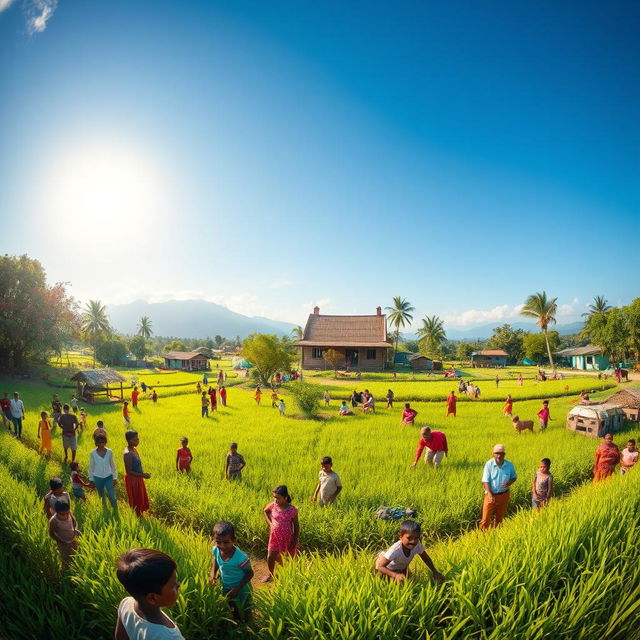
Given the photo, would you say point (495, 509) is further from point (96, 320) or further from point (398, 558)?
point (96, 320)

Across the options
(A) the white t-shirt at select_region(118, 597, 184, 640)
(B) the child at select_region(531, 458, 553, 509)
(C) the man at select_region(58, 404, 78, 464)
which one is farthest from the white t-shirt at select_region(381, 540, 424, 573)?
(C) the man at select_region(58, 404, 78, 464)

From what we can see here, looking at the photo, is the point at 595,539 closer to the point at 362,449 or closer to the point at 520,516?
the point at 520,516

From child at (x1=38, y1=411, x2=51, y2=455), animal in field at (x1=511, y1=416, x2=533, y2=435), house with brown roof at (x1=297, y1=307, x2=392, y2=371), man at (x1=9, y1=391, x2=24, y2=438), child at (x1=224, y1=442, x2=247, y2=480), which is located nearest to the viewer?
child at (x1=224, y1=442, x2=247, y2=480)

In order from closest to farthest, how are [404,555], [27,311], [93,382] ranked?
1. [404,555]
2. [93,382]
3. [27,311]

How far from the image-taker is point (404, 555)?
3369 mm

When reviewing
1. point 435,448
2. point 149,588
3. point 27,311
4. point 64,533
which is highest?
point 27,311

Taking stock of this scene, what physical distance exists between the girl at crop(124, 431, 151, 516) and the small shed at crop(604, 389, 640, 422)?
16.6 metres

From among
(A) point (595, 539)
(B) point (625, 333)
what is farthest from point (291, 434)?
(B) point (625, 333)

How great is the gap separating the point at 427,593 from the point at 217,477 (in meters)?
5.81

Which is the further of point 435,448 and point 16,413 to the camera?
point 16,413

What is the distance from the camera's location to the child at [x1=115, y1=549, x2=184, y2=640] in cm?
192

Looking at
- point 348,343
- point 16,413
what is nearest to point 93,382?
point 16,413

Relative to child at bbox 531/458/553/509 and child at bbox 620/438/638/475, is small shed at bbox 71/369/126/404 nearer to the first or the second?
child at bbox 531/458/553/509

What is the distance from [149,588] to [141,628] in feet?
0.93
